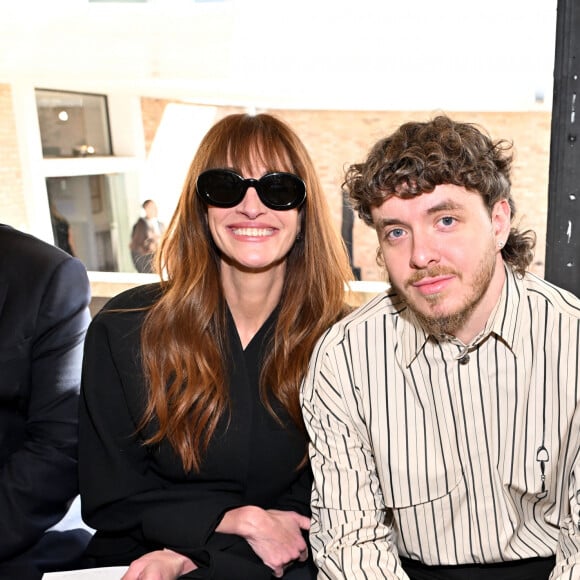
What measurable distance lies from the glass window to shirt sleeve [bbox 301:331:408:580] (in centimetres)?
271

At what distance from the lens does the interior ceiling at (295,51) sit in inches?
93.6

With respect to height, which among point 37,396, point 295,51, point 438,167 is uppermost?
point 295,51

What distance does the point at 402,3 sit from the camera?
7.86 feet

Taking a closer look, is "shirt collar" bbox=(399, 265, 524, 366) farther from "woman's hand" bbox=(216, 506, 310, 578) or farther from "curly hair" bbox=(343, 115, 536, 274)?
"woman's hand" bbox=(216, 506, 310, 578)

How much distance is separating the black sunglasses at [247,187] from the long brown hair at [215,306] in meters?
0.05

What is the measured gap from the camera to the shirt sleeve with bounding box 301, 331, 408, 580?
150 centimetres

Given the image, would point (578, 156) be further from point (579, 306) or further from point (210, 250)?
point (210, 250)

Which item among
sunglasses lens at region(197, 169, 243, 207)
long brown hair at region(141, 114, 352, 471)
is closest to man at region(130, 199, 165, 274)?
long brown hair at region(141, 114, 352, 471)

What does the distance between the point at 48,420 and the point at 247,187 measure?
2.61ft

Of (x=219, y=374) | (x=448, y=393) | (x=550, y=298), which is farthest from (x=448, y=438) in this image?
(x=219, y=374)

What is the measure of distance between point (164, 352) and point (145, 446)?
24cm

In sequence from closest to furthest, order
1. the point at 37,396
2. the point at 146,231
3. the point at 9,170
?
the point at 37,396 → the point at 9,170 → the point at 146,231

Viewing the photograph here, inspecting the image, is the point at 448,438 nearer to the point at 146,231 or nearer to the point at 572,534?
the point at 572,534

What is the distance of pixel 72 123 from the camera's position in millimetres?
3920
